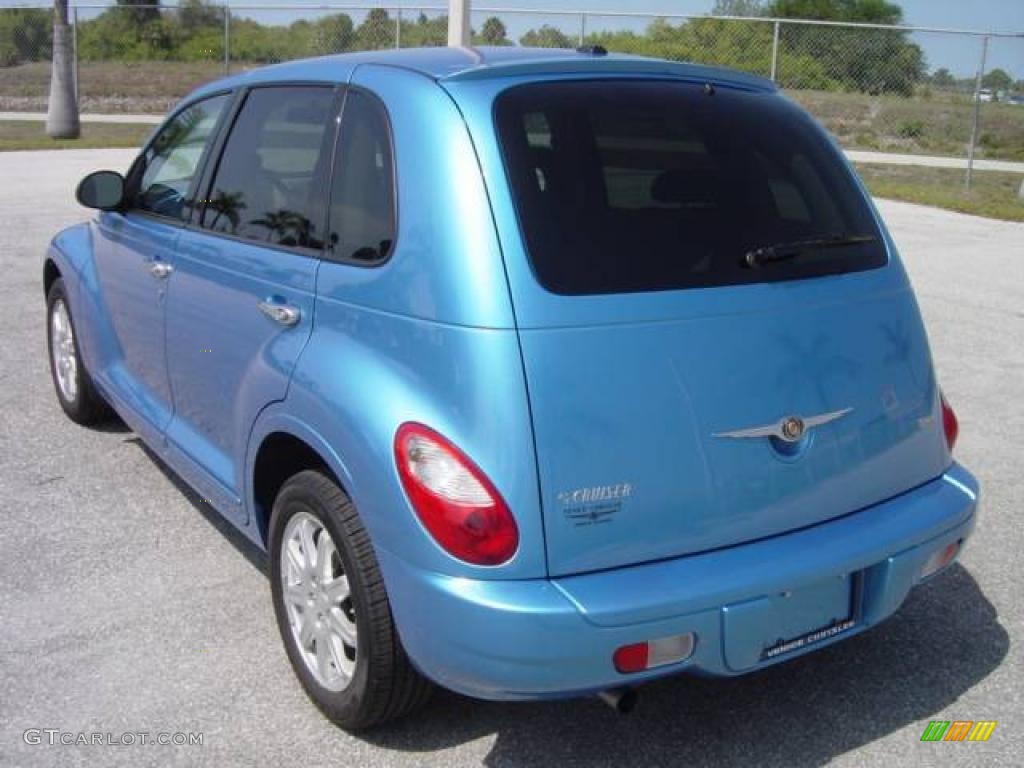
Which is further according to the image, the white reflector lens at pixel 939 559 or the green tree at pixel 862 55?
the green tree at pixel 862 55

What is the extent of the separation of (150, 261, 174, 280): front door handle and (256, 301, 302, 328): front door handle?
0.91 meters

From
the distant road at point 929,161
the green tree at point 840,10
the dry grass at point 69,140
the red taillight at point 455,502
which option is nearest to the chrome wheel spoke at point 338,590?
the red taillight at point 455,502

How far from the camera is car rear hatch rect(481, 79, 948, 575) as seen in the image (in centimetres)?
270

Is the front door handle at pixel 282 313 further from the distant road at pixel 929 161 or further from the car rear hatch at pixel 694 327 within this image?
the distant road at pixel 929 161

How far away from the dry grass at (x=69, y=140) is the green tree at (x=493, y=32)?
6410 millimetres

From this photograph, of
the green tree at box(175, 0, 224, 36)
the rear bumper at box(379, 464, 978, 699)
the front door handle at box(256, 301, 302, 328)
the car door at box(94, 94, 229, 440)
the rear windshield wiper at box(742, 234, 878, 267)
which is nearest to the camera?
the rear bumper at box(379, 464, 978, 699)

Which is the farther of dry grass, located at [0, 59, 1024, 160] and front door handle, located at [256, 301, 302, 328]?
dry grass, located at [0, 59, 1024, 160]

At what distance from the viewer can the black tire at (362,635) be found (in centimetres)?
290

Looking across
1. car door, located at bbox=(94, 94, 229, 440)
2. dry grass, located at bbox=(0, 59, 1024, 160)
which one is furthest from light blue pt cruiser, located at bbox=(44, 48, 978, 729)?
dry grass, located at bbox=(0, 59, 1024, 160)

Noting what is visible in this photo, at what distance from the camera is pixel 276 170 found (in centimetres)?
371

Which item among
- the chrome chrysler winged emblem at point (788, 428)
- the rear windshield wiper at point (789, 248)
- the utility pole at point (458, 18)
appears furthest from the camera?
the utility pole at point (458, 18)

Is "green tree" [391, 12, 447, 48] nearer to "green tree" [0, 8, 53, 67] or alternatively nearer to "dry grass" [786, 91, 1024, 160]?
"dry grass" [786, 91, 1024, 160]

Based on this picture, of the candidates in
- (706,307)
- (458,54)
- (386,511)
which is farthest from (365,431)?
(458,54)

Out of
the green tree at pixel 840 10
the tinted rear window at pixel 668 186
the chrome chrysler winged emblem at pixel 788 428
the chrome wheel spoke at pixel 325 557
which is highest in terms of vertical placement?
the green tree at pixel 840 10
